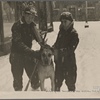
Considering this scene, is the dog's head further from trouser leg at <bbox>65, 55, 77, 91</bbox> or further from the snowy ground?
trouser leg at <bbox>65, 55, 77, 91</bbox>

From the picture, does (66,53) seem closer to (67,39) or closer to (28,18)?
(67,39)

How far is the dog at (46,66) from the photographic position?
82.1 inches

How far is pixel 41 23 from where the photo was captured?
2148 mm

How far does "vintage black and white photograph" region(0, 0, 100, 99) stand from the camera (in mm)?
2084

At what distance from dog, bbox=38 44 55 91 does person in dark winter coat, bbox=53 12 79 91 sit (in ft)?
0.12

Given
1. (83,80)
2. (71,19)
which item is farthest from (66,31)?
(83,80)

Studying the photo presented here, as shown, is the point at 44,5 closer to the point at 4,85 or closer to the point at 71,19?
the point at 71,19

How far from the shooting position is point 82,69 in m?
2.12

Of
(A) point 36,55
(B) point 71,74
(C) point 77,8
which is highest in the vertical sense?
(C) point 77,8

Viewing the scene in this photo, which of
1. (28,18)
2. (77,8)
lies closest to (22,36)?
(28,18)

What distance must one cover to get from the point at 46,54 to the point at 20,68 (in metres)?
0.26

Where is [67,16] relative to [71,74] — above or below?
above

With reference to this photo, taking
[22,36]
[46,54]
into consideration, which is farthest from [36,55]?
[22,36]

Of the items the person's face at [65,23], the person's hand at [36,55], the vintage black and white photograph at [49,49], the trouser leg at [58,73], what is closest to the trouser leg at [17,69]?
the vintage black and white photograph at [49,49]
